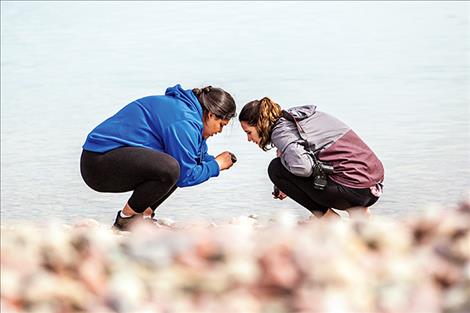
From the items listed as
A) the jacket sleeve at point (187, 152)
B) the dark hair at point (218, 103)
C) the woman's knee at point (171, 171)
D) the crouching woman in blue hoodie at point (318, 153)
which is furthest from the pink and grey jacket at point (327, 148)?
the woman's knee at point (171, 171)

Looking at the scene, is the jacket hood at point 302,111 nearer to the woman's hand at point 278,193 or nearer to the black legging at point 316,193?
the black legging at point 316,193

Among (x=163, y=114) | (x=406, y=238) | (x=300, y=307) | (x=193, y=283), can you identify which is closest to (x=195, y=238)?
(x=193, y=283)

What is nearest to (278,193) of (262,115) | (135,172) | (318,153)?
(318,153)

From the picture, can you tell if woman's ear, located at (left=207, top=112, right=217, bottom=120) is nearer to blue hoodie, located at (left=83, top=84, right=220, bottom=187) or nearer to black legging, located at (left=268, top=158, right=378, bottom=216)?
blue hoodie, located at (left=83, top=84, right=220, bottom=187)

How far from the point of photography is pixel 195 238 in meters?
2.11

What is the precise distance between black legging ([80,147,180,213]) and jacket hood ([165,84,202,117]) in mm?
258

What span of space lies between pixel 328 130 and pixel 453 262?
A: 2305 mm

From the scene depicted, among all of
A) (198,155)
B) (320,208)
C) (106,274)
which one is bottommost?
(320,208)

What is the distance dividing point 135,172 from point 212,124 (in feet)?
1.37

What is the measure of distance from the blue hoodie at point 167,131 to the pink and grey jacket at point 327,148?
1.19 feet

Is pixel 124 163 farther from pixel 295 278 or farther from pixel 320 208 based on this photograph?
pixel 295 278

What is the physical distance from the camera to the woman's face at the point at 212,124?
4.29 metres

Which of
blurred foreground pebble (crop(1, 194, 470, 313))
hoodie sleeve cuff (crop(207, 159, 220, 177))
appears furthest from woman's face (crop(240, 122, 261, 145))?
blurred foreground pebble (crop(1, 194, 470, 313))

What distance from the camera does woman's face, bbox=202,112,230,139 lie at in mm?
4293
